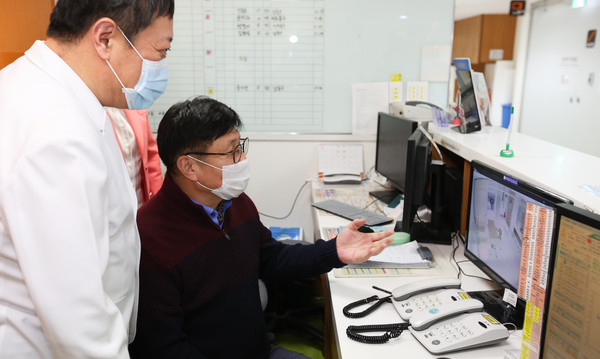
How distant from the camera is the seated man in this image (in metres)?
1.22

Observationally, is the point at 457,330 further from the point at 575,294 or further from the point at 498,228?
the point at 575,294

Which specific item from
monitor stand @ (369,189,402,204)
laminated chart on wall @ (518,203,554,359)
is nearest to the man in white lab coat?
laminated chart on wall @ (518,203,554,359)

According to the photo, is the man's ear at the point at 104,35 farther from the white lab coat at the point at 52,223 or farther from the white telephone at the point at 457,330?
the white telephone at the point at 457,330

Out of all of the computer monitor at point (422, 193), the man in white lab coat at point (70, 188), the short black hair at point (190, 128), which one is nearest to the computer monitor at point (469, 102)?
the computer monitor at point (422, 193)

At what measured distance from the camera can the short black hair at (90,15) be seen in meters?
0.91

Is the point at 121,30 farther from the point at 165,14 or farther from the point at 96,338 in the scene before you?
the point at 96,338

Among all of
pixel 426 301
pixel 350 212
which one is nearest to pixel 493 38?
pixel 350 212

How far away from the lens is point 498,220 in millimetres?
1369

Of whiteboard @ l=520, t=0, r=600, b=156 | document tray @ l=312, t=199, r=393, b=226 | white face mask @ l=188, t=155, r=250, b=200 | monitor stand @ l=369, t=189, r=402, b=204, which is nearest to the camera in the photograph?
white face mask @ l=188, t=155, r=250, b=200

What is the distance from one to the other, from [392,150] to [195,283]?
5.05 ft

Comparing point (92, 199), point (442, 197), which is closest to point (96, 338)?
point (92, 199)

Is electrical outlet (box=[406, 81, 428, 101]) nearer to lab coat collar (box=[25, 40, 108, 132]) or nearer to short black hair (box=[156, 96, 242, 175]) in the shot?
short black hair (box=[156, 96, 242, 175])

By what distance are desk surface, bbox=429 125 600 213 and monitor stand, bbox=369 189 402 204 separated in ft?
1.43

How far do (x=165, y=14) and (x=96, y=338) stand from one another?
2.25 feet
